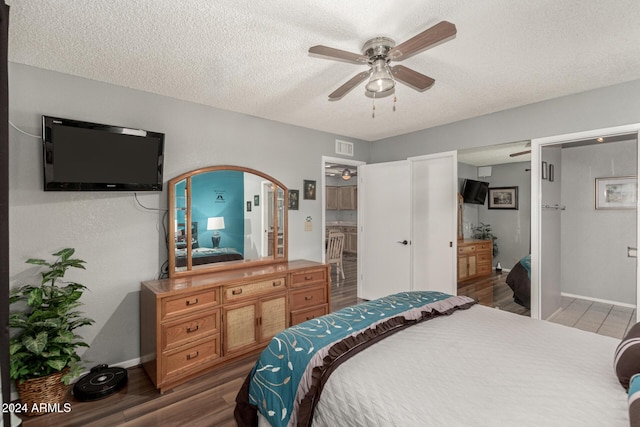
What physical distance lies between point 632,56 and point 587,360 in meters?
2.26

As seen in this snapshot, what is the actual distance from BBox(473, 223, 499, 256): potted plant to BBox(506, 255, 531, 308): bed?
1.61 metres

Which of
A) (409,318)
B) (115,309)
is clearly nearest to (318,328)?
(409,318)

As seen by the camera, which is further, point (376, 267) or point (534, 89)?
point (376, 267)

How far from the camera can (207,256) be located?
3123mm

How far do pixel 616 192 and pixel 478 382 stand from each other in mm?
4439

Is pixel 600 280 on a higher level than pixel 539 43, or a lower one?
lower

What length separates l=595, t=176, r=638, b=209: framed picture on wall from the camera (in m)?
3.93

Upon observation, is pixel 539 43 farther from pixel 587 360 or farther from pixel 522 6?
pixel 587 360

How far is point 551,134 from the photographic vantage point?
3.06m

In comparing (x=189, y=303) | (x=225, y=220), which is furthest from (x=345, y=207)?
(x=189, y=303)

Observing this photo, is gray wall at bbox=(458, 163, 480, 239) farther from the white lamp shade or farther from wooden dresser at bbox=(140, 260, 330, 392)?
the white lamp shade

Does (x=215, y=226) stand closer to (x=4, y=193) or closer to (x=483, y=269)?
(x=4, y=193)

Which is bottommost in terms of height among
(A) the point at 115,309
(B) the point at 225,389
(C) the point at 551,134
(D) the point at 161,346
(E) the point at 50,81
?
(B) the point at 225,389

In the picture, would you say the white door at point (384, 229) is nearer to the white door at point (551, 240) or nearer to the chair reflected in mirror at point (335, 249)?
the chair reflected in mirror at point (335, 249)
